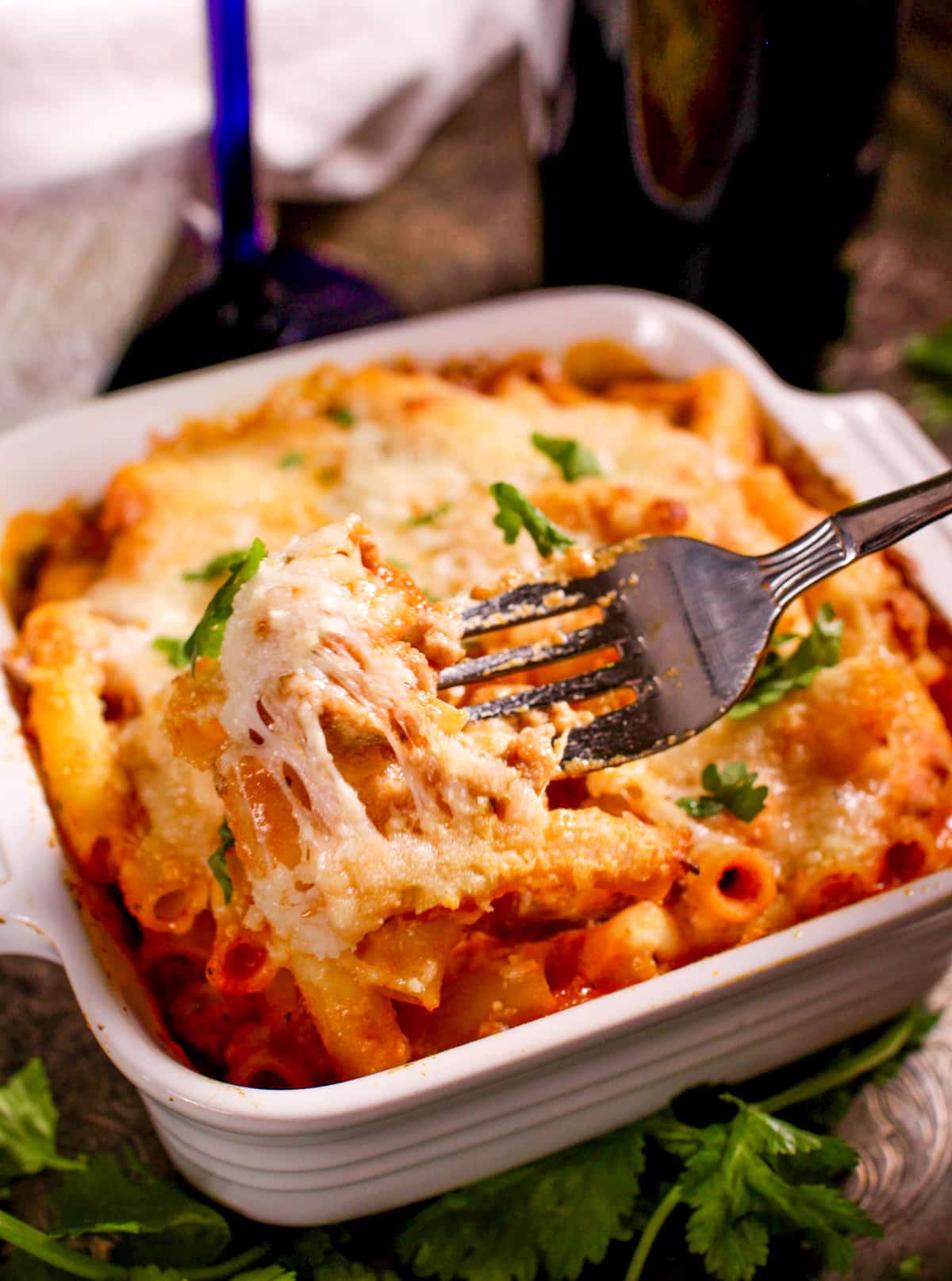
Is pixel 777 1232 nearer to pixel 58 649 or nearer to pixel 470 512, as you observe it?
pixel 470 512

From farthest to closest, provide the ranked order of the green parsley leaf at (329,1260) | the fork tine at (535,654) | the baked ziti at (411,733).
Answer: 1. the green parsley leaf at (329,1260)
2. the fork tine at (535,654)
3. the baked ziti at (411,733)

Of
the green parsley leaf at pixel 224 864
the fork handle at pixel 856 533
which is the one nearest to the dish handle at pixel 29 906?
the green parsley leaf at pixel 224 864

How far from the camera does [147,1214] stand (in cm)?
156

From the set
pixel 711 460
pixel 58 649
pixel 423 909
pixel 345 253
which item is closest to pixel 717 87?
pixel 711 460

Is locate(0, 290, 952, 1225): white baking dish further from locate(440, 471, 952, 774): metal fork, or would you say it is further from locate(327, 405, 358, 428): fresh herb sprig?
locate(327, 405, 358, 428): fresh herb sprig

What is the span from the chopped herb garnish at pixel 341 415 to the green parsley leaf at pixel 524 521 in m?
0.41

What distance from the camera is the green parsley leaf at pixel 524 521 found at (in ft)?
5.45

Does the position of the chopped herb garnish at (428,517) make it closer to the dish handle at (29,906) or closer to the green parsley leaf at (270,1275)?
the dish handle at (29,906)

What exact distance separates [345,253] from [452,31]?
0.58 metres

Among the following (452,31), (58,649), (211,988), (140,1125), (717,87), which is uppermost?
(717,87)

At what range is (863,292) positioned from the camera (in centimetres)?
295

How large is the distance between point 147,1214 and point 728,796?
2.63 ft

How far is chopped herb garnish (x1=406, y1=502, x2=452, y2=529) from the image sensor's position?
1.84 m

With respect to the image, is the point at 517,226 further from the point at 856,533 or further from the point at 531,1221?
the point at 531,1221
